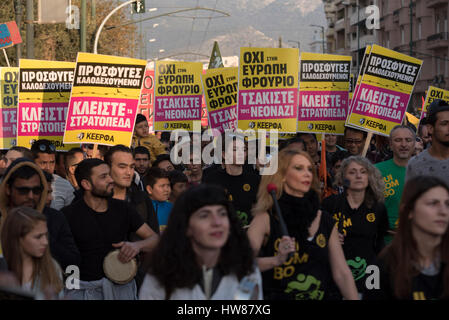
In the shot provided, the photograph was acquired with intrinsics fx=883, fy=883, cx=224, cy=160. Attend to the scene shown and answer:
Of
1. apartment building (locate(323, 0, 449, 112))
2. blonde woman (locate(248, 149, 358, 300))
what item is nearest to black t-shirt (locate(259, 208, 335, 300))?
blonde woman (locate(248, 149, 358, 300))

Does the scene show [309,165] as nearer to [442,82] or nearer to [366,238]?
[366,238]

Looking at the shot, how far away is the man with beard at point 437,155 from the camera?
7.04 m

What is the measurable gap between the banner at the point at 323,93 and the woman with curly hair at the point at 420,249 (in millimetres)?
9269

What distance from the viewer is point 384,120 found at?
40.7ft

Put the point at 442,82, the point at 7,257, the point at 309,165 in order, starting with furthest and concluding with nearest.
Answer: the point at 442,82
the point at 309,165
the point at 7,257

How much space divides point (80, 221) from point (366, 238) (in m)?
2.25

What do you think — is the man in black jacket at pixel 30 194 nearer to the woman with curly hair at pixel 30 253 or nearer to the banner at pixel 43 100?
the woman with curly hair at pixel 30 253

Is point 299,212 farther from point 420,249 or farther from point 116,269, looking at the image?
point 116,269

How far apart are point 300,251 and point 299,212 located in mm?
265

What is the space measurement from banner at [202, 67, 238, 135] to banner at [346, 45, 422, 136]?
256 centimetres

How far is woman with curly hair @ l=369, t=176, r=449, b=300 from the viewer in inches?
165

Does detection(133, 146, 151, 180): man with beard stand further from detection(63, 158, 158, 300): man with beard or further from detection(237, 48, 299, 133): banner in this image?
detection(63, 158, 158, 300): man with beard

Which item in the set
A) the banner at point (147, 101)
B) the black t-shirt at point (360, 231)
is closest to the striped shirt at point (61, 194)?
the black t-shirt at point (360, 231)

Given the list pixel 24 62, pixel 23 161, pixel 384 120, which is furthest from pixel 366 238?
pixel 24 62
